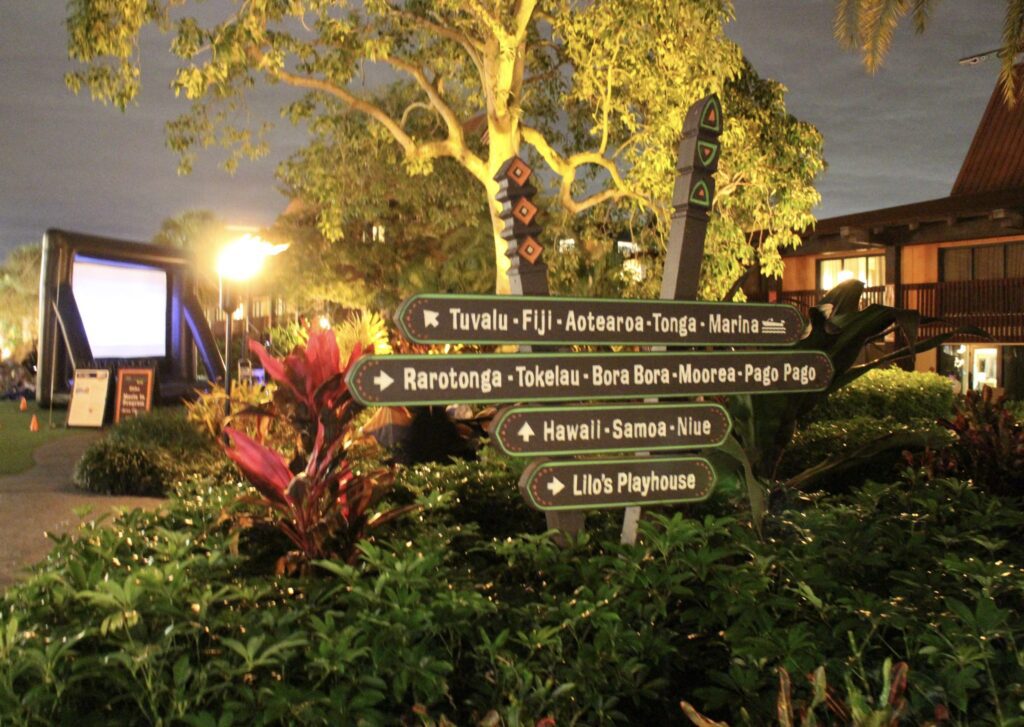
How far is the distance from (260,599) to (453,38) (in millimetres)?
13529

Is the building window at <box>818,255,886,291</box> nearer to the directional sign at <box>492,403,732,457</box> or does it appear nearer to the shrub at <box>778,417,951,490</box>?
the shrub at <box>778,417,951,490</box>

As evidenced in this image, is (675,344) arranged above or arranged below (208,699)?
above

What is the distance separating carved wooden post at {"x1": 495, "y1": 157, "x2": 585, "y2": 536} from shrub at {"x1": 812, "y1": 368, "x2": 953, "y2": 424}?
28.2 feet

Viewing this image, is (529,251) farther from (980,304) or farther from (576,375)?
(980,304)

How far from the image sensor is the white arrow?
3.94 meters

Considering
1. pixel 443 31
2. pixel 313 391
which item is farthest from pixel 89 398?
pixel 313 391

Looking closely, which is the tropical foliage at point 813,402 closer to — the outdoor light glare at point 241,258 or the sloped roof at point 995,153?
the outdoor light glare at point 241,258

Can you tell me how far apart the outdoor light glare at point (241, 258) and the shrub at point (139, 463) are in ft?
8.34

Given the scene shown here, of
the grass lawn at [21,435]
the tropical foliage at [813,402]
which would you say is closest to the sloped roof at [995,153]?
the tropical foliage at [813,402]

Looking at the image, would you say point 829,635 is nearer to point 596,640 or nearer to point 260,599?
point 596,640

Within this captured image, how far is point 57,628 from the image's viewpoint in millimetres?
2844

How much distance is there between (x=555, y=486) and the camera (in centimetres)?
395

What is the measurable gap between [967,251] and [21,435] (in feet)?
69.3

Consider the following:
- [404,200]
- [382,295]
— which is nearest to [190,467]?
[404,200]
